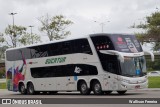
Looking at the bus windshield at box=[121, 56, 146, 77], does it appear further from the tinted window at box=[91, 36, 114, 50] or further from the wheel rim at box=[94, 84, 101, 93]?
the wheel rim at box=[94, 84, 101, 93]

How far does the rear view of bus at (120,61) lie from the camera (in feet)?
92.5

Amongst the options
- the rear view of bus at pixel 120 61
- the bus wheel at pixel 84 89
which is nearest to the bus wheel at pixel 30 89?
the bus wheel at pixel 84 89

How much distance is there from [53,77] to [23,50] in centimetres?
440

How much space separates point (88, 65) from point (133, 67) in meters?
3.14

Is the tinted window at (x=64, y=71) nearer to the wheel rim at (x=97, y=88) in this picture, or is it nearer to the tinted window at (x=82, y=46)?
the wheel rim at (x=97, y=88)

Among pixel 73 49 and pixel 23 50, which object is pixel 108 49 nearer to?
pixel 73 49

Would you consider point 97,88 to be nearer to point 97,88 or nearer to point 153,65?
point 97,88

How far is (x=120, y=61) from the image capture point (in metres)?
28.0

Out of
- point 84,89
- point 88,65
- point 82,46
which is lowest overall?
point 84,89

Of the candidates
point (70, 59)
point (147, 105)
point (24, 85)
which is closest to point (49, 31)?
point (24, 85)

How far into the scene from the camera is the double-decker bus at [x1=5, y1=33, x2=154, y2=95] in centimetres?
2839

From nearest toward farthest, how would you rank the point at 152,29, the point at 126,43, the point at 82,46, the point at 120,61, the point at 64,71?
1. the point at 120,61
2. the point at 126,43
3. the point at 82,46
4. the point at 64,71
5. the point at 152,29

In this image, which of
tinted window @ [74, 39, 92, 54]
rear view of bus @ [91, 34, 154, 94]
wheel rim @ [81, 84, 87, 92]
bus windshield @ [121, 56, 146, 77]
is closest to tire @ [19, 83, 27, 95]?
wheel rim @ [81, 84, 87, 92]

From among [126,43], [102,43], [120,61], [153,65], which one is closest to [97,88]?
[120,61]
